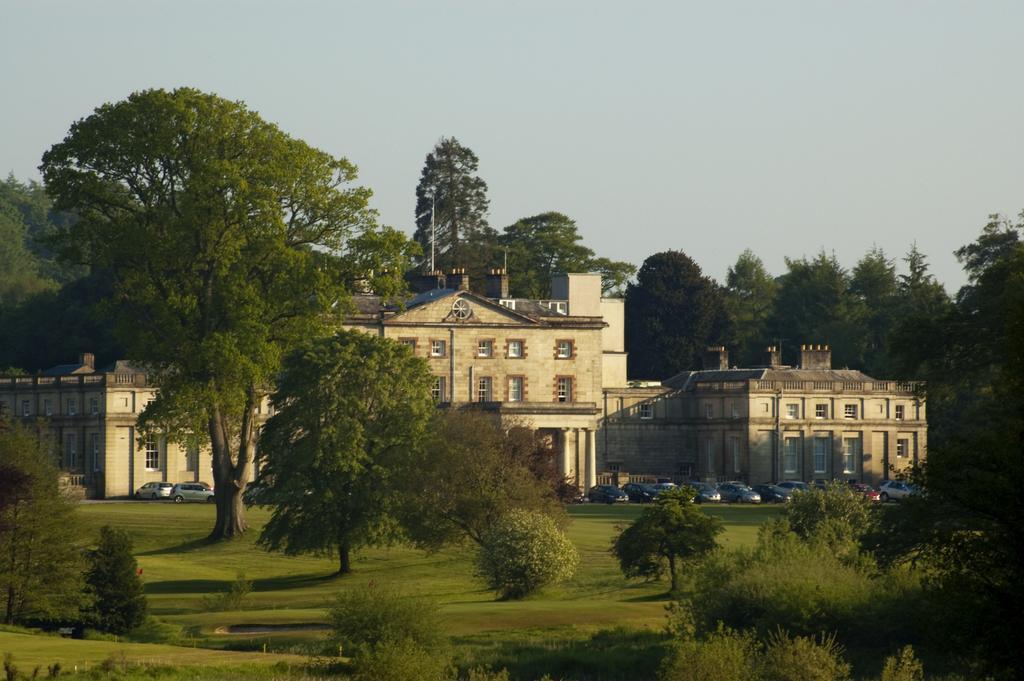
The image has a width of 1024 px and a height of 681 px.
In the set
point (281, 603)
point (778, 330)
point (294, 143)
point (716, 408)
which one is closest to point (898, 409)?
point (716, 408)

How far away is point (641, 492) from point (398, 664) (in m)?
59.3

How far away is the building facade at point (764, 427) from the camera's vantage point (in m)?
118

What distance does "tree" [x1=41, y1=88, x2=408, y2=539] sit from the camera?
7325 cm

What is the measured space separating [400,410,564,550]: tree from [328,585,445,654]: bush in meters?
16.7

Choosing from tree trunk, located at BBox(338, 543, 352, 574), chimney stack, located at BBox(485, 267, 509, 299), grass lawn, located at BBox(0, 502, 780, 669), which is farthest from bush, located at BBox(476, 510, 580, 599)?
chimney stack, located at BBox(485, 267, 509, 299)

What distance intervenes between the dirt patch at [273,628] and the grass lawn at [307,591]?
34 cm

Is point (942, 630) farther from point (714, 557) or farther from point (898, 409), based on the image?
point (898, 409)

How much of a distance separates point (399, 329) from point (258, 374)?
37.4m

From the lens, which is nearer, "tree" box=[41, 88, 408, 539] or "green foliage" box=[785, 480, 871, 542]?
"green foliage" box=[785, 480, 871, 542]

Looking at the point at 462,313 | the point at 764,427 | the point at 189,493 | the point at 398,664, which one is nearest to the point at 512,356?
the point at 462,313

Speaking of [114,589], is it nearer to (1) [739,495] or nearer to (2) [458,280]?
(1) [739,495]

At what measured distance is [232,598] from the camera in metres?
62.1

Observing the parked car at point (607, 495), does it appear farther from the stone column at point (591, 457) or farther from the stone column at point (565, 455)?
the stone column at point (591, 457)

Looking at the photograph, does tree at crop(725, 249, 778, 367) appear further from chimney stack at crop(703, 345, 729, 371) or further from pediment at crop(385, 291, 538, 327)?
pediment at crop(385, 291, 538, 327)
